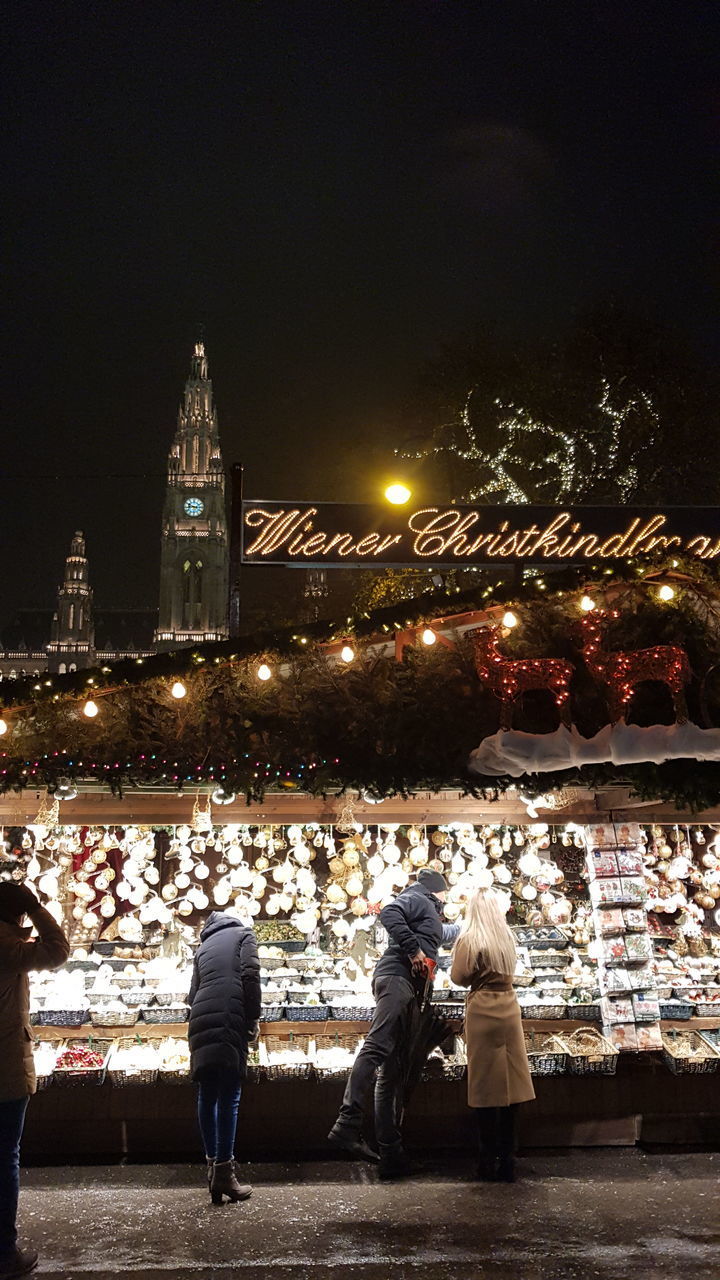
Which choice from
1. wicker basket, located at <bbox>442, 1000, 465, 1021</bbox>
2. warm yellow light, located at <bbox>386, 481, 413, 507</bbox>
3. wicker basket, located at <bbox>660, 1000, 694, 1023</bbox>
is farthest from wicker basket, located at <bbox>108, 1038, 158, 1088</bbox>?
warm yellow light, located at <bbox>386, 481, 413, 507</bbox>

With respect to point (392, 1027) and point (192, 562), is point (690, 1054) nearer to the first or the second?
point (392, 1027)

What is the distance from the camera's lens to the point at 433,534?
24.0ft

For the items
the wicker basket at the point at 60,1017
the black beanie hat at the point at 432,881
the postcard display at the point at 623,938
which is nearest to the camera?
the black beanie hat at the point at 432,881

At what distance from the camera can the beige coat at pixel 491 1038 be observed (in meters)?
5.22

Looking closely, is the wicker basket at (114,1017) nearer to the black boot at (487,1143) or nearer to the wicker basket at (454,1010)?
the wicker basket at (454,1010)

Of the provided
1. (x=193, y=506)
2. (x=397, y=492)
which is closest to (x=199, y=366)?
(x=193, y=506)

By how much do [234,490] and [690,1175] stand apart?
620 centimetres

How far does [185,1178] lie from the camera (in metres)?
5.38

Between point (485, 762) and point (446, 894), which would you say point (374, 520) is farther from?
point (446, 894)

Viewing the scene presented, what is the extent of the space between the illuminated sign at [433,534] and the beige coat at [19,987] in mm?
3586

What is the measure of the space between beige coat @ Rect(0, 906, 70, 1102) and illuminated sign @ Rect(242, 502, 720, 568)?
359 centimetres

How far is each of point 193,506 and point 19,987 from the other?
89415 millimetres

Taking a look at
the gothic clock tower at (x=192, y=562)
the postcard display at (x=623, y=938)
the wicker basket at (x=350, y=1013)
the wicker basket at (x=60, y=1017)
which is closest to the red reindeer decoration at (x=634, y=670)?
the postcard display at (x=623, y=938)

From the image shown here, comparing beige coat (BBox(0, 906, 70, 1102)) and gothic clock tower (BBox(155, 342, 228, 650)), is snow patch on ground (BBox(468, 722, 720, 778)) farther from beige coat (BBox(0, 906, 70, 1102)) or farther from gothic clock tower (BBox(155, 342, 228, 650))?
gothic clock tower (BBox(155, 342, 228, 650))
